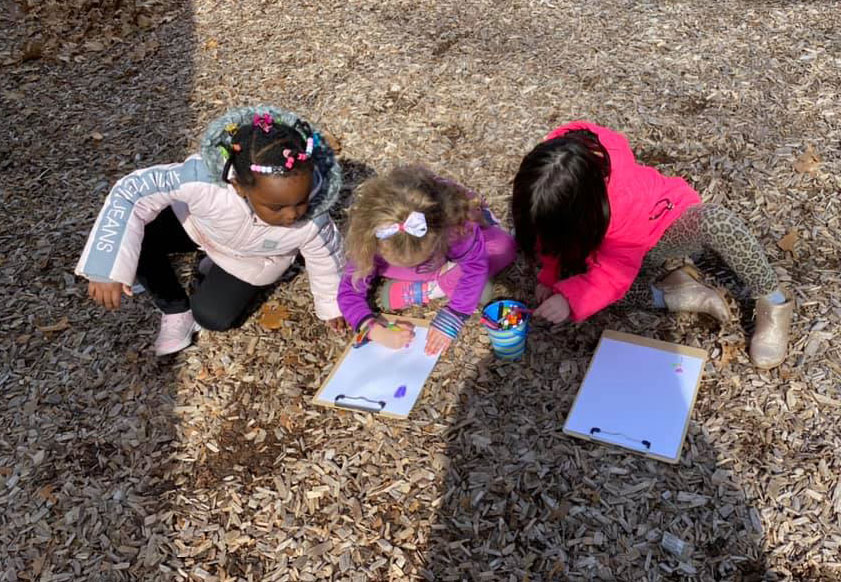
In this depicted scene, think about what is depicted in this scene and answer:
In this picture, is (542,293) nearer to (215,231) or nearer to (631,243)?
(631,243)

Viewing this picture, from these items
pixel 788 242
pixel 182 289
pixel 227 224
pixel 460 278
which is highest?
pixel 227 224

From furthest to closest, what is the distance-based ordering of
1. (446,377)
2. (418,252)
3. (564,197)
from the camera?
(446,377)
(418,252)
(564,197)

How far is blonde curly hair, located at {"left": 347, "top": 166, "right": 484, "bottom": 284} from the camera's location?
9.33 feet

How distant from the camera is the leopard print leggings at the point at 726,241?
9.93 ft

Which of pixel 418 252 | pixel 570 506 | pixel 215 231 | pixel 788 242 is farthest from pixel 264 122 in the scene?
pixel 788 242

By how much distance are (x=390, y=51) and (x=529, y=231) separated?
3323mm

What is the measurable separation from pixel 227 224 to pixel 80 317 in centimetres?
133

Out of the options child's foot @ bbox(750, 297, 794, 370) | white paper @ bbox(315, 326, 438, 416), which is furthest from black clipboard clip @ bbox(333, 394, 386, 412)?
child's foot @ bbox(750, 297, 794, 370)

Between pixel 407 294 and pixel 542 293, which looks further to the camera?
pixel 407 294

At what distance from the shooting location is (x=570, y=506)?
9.14ft

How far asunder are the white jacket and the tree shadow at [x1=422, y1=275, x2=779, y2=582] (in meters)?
1.00

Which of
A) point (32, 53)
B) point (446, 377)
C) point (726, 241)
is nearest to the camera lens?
point (726, 241)

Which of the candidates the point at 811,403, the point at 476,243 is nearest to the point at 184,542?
the point at 476,243

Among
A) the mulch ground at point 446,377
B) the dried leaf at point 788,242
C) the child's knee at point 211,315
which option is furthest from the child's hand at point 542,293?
the child's knee at point 211,315
